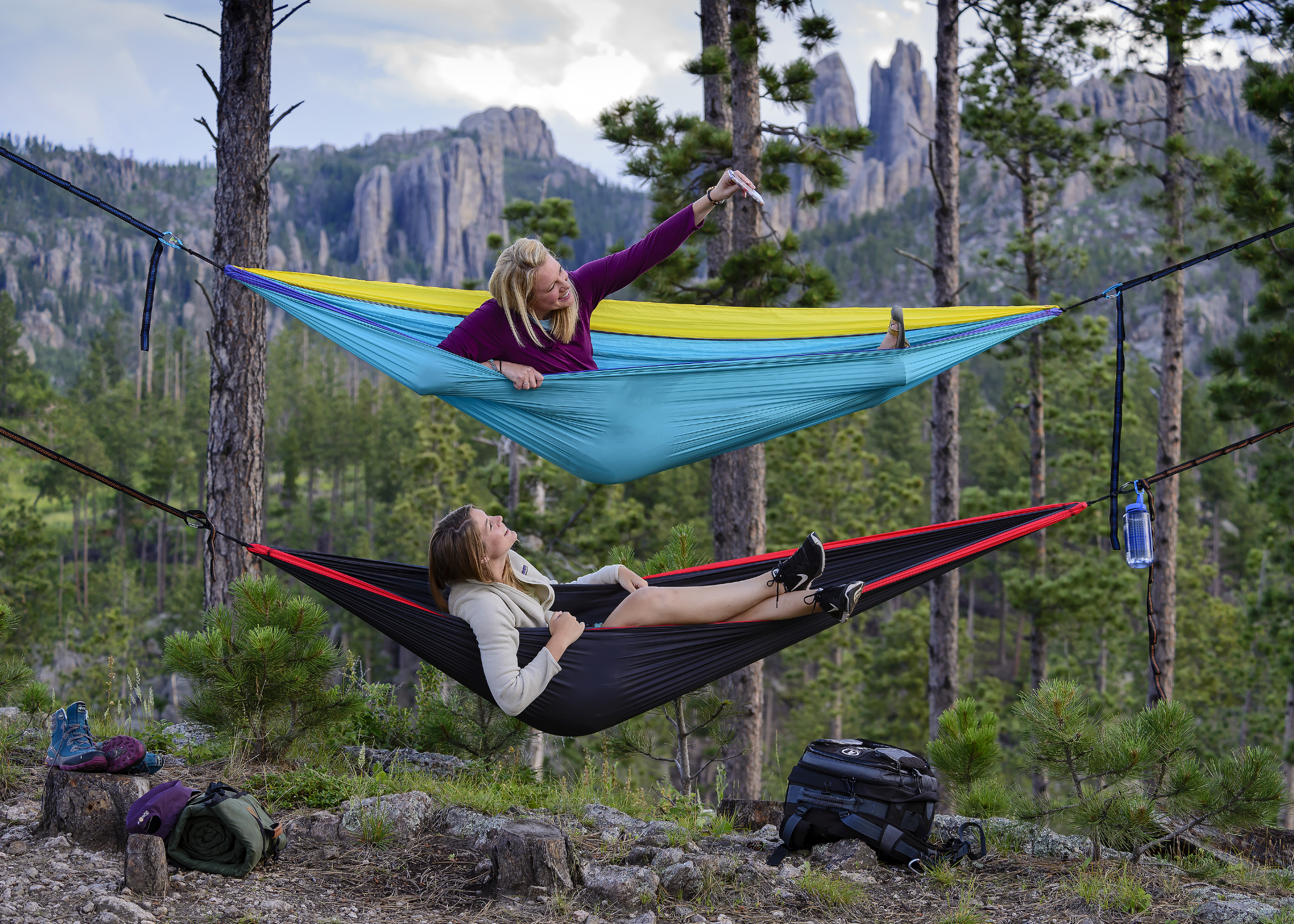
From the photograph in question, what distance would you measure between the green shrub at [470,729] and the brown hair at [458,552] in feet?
3.31

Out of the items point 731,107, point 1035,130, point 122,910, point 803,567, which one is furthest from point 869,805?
point 1035,130

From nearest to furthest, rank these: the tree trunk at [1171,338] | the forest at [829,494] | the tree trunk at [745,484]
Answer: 1. the tree trunk at [745,484]
2. the forest at [829,494]
3. the tree trunk at [1171,338]

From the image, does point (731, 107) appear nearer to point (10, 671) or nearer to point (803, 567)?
point (803, 567)

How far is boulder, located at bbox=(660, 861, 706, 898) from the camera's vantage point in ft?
6.73

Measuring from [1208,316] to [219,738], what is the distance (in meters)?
56.0

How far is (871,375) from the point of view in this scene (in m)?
2.36

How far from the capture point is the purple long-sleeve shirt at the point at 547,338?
2422 mm

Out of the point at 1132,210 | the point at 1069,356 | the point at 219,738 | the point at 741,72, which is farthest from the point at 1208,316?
the point at 219,738

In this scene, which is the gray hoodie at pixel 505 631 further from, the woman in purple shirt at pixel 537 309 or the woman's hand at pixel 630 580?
the woman in purple shirt at pixel 537 309

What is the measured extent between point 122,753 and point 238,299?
1.83 metres

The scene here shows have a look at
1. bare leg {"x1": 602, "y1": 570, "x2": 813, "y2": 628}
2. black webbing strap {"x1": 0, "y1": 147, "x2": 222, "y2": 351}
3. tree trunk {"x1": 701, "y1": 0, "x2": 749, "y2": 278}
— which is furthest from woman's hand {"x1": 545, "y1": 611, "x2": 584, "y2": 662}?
tree trunk {"x1": 701, "y1": 0, "x2": 749, "y2": 278}

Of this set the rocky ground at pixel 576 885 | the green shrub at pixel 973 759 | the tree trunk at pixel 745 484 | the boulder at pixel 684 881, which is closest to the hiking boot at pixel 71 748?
the rocky ground at pixel 576 885

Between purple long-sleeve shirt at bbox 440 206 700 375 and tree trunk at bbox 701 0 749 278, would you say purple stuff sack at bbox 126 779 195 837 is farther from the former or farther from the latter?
tree trunk at bbox 701 0 749 278

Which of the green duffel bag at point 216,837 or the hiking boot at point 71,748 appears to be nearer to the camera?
the green duffel bag at point 216,837
